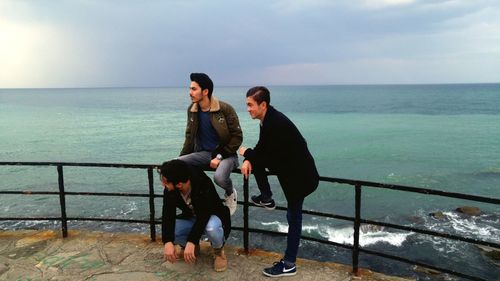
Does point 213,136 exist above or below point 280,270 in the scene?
above

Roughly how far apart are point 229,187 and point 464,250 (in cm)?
1199

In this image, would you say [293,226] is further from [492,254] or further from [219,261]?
[492,254]

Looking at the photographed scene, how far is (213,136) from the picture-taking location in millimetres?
4516

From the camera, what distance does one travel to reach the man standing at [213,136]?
14.1 feet

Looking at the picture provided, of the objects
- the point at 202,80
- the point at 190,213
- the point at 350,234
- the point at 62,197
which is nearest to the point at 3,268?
the point at 62,197

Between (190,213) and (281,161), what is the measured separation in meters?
1.25

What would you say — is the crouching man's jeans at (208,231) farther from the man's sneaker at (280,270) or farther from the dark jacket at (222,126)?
the dark jacket at (222,126)

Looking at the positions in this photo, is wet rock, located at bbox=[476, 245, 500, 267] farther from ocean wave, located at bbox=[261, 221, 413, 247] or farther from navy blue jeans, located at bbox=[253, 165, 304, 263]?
navy blue jeans, located at bbox=[253, 165, 304, 263]

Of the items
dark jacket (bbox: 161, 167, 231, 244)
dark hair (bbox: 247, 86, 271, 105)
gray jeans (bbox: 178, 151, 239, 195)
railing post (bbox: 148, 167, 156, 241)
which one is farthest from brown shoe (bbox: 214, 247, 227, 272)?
dark hair (bbox: 247, 86, 271, 105)

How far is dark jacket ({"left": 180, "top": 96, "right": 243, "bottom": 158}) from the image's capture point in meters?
4.35

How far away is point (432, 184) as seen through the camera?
2378cm

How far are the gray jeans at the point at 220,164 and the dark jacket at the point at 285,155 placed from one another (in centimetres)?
41

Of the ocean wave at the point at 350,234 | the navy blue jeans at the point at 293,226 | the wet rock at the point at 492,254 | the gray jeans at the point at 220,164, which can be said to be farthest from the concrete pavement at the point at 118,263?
the wet rock at the point at 492,254

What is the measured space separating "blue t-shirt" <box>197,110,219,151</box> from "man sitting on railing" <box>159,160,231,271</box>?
1.35 feet
